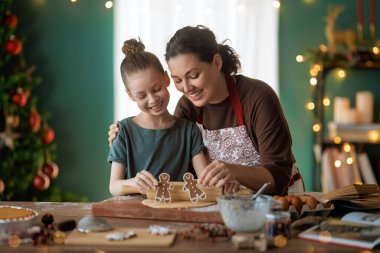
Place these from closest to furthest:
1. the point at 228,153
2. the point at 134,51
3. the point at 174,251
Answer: the point at 174,251 < the point at 134,51 < the point at 228,153

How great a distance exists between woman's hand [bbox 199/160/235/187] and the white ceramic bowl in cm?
34

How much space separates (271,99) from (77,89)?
2.87m

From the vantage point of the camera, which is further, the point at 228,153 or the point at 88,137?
the point at 88,137

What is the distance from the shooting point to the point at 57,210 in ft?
6.50

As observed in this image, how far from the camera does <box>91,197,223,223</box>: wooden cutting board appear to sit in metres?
1.75

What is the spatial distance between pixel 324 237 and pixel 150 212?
21.1 inches

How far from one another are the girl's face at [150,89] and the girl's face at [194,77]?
0.13m

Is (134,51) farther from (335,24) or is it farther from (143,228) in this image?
(335,24)

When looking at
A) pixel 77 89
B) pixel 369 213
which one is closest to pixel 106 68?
pixel 77 89

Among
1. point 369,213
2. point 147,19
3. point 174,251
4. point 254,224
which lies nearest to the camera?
point 174,251

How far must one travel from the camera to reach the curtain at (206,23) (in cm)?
491

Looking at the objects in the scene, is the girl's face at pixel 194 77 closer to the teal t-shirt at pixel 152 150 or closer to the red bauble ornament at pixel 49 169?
the teal t-shirt at pixel 152 150

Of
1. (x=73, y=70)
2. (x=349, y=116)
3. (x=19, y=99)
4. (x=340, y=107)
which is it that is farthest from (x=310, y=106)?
(x=19, y=99)

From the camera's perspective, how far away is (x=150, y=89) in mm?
2160
